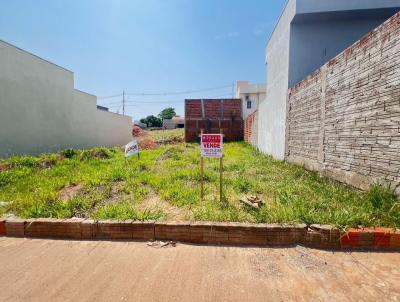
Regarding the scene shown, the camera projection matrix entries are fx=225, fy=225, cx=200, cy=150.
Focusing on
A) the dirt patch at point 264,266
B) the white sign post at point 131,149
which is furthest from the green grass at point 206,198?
the white sign post at point 131,149

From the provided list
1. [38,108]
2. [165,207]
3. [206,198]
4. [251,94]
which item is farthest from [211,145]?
[251,94]

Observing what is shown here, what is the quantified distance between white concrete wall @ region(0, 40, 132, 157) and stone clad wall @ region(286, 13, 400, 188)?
10996 millimetres

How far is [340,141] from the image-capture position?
4.56 meters

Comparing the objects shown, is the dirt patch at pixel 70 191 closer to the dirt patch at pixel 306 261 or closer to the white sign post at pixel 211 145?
the white sign post at pixel 211 145

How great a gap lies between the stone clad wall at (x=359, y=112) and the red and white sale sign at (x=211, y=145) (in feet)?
8.16

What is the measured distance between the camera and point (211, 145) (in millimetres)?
3793

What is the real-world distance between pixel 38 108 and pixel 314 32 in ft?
39.5

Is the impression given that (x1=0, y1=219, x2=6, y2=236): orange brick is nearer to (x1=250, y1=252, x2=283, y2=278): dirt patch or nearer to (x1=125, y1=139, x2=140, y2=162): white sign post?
(x1=250, y1=252, x2=283, y2=278): dirt patch

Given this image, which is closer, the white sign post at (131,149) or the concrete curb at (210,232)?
the concrete curb at (210,232)

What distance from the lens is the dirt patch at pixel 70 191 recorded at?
4.18 meters

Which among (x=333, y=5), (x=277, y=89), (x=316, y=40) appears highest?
(x=333, y=5)

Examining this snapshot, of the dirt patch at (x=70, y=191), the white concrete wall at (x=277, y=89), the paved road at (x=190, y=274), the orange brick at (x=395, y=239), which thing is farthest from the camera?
the white concrete wall at (x=277, y=89)

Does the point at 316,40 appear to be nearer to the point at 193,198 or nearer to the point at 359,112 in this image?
the point at 359,112

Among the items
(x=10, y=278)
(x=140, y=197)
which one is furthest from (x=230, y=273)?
(x=140, y=197)
